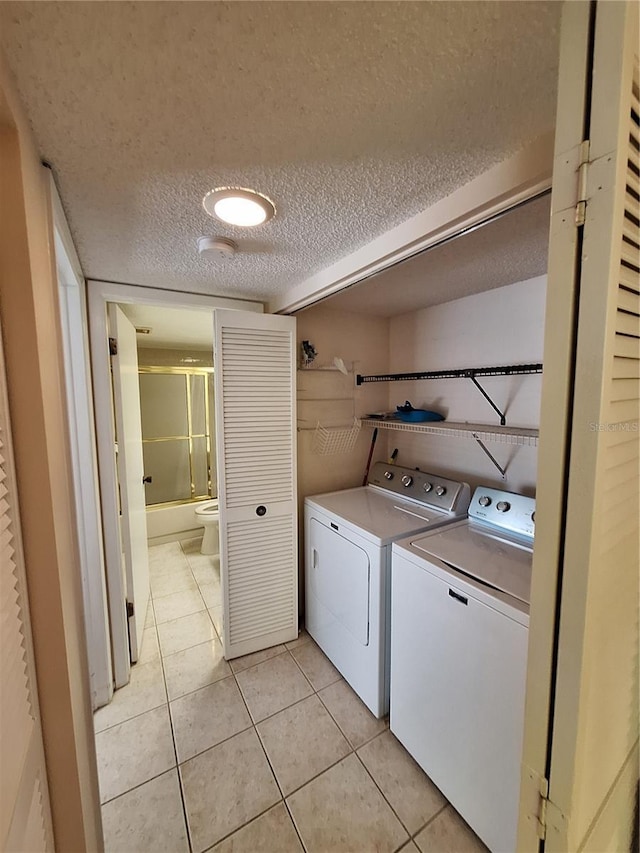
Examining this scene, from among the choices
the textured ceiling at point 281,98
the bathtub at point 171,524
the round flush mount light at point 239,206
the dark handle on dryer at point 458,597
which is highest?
the textured ceiling at point 281,98

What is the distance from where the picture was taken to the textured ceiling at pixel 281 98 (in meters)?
0.56

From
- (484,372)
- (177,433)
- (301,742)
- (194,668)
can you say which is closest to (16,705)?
(301,742)

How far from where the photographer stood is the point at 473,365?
2.12 meters

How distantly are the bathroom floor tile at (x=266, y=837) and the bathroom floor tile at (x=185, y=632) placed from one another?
1129 millimetres

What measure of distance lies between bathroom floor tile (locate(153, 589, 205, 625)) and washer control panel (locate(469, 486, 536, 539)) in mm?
2213

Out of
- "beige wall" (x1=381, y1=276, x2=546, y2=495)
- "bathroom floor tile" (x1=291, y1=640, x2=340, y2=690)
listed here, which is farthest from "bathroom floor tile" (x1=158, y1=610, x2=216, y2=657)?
"beige wall" (x1=381, y1=276, x2=546, y2=495)

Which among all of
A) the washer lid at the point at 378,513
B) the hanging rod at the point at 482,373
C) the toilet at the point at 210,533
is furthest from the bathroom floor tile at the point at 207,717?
the hanging rod at the point at 482,373

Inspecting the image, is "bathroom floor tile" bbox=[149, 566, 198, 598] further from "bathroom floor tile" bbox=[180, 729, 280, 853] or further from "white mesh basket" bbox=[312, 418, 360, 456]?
"white mesh basket" bbox=[312, 418, 360, 456]

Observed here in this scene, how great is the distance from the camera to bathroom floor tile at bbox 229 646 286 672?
211cm

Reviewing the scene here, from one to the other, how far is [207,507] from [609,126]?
13.2 feet

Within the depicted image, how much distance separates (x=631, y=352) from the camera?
0.57m

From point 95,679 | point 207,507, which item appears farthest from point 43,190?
point 207,507

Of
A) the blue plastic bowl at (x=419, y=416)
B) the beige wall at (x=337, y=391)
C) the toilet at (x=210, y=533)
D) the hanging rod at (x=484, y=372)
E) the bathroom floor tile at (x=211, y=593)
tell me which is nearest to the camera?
the hanging rod at (x=484, y=372)

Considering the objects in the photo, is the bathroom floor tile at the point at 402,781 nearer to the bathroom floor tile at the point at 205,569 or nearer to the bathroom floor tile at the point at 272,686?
the bathroom floor tile at the point at 272,686
